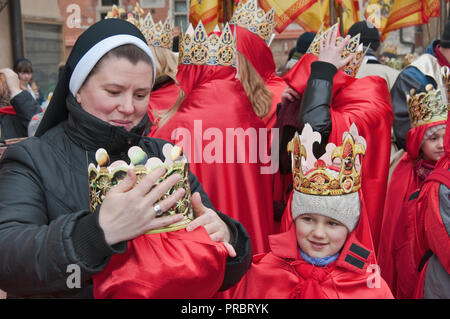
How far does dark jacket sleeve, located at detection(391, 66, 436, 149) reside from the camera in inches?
164

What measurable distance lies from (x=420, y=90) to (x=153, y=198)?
3.32 metres

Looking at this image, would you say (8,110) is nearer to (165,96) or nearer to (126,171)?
(165,96)

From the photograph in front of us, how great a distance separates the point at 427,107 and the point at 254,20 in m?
1.37

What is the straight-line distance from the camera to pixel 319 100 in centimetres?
288

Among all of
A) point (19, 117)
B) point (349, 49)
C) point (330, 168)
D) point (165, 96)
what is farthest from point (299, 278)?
point (19, 117)

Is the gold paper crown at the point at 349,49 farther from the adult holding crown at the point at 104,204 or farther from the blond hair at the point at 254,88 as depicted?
the adult holding crown at the point at 104,204

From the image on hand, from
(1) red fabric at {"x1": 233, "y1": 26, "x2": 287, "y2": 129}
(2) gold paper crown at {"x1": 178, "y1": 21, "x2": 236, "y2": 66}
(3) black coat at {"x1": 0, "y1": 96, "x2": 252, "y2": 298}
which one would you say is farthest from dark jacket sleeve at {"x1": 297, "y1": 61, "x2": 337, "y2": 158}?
(3) black coat at {"x1": 0, "y1": 96, "x2": 252, "y2": 298}

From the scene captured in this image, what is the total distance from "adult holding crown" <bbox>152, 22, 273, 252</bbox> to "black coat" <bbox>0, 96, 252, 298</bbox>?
121cm

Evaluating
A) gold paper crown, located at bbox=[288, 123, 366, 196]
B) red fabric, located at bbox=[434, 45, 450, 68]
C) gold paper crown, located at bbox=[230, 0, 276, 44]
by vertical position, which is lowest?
gold paper crown, located at bbox=[288, 123, 366, 196]

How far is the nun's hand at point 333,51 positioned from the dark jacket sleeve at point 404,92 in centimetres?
135

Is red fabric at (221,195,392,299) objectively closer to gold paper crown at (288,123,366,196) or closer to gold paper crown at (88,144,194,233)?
gold paper crown at (288,123,366,196)

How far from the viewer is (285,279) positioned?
2396mm

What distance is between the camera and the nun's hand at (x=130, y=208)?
1274mm
